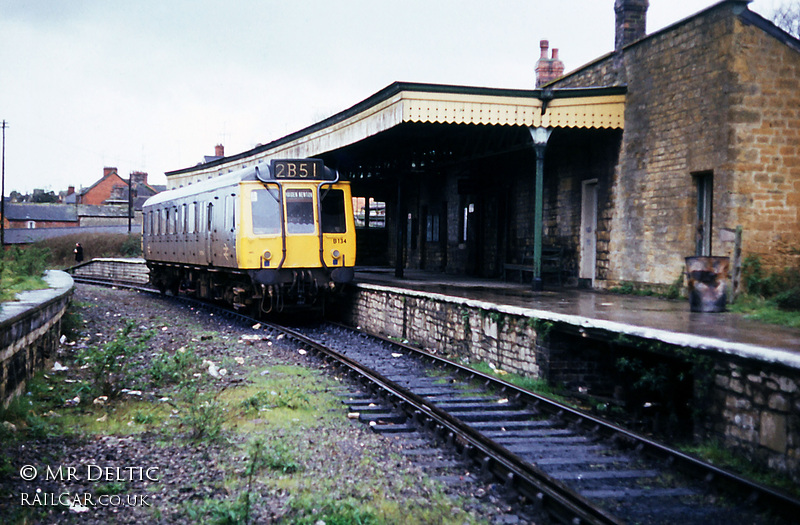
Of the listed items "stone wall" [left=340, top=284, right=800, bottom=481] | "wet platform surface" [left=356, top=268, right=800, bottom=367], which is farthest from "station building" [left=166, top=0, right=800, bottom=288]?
"stone wall" [left=340, top=284, right=800, bottom=481]

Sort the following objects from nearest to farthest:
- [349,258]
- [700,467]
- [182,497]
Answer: [182,497] < [700,467] < [349,258]

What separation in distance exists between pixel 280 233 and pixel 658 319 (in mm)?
Answer: 7351

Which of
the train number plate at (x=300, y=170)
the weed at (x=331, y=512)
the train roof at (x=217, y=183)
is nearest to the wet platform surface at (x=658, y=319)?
the train number plate at (x=300, y=170)

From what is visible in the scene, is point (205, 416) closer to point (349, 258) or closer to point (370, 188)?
point (349, 258)

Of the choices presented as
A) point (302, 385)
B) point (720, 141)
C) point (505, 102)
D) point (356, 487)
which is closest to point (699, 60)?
point (720, 141)

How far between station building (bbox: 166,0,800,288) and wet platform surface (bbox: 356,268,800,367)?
1220 millimetres

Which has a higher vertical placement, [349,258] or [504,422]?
[349,258]

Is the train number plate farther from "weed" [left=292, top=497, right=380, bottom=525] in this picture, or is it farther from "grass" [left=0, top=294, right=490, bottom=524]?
"weed" [left=292, top=497, right=380, bottom=525]

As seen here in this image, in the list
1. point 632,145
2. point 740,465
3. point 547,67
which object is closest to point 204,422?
point 740,465

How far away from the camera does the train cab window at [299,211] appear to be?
42.7 feet

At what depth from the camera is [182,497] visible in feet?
14.5

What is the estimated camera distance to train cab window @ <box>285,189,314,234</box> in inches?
513

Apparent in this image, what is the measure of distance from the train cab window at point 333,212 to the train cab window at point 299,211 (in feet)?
0.96

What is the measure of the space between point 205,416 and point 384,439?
1545 millimetres
